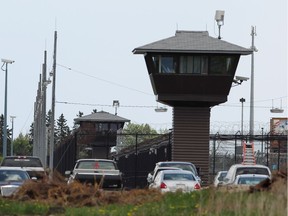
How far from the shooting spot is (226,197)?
18.0 metres

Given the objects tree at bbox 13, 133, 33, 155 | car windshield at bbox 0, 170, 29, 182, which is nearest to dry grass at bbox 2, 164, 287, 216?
car windshield at bbox 0, 170, 29, 182

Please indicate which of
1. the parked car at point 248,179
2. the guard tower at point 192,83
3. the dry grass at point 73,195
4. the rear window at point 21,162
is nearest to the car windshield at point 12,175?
the dry grass at point 73,195

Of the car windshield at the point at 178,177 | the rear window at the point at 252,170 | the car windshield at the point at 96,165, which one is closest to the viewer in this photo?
the car windshield at the point at 178,177

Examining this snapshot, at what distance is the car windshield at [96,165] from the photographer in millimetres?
36406

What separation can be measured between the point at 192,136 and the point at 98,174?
15221 millimetres

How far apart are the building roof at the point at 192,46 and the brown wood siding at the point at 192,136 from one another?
328cm

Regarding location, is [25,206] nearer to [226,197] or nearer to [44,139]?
[226,197]

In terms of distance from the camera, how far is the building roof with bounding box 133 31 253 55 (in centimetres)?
4888

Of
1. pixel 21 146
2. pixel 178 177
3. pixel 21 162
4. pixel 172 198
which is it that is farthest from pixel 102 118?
pixel 21 146

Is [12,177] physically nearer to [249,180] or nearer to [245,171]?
[249,180]

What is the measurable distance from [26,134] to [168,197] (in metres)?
140

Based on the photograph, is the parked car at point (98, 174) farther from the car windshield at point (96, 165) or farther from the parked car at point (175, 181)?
the parked car at point (175, 181)

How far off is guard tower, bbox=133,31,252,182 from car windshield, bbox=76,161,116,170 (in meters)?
12.5

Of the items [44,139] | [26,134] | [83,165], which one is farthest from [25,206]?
[26,134]
